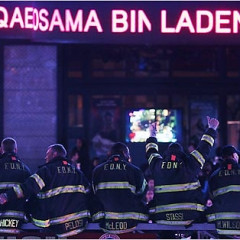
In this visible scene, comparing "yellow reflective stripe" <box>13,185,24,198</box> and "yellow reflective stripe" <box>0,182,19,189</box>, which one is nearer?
"yellow reflective stripe" <box>13,185,24,198</box>

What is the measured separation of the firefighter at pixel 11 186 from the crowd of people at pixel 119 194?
0.01 m

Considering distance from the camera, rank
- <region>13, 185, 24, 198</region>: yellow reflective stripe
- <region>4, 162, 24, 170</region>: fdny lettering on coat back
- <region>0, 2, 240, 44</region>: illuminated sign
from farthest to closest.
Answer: <region>0, 2, 240, 44</region>: illuminated sign
<region>4, 162, 24, 170</region>: fdny lettering on coat back
<region>13, 185, 24, 198</region>: yellow reflective stripe

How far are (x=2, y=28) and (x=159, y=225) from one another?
5064mm

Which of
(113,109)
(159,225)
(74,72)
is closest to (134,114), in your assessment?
(113,109)

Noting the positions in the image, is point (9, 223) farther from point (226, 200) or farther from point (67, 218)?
point (226, 200)

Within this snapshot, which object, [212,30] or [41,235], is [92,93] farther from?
[41,235]

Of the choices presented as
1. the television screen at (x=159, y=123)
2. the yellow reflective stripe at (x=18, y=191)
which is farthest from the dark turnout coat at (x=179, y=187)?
the television screen at (x=159, y=123)

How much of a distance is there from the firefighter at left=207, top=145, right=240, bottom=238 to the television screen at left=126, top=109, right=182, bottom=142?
4.58 meters

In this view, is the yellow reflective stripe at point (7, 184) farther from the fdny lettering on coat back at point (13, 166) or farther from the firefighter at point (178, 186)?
the firefighter at point (178, 186)

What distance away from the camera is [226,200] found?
25.1ft

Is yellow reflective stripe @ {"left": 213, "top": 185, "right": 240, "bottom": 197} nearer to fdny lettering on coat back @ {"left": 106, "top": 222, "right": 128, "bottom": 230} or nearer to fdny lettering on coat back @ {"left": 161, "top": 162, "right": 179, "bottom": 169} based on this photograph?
fdny lettering on coat back @ {"left": 161, "top": 162, "right": 179, "bottom": 169}

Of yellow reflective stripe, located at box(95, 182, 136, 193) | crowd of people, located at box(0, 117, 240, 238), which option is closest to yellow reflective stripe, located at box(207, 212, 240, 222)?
crowd of people, located at box(0, 117, 240, 238)

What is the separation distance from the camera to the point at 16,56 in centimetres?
1206

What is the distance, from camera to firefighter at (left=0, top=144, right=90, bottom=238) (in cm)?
759
